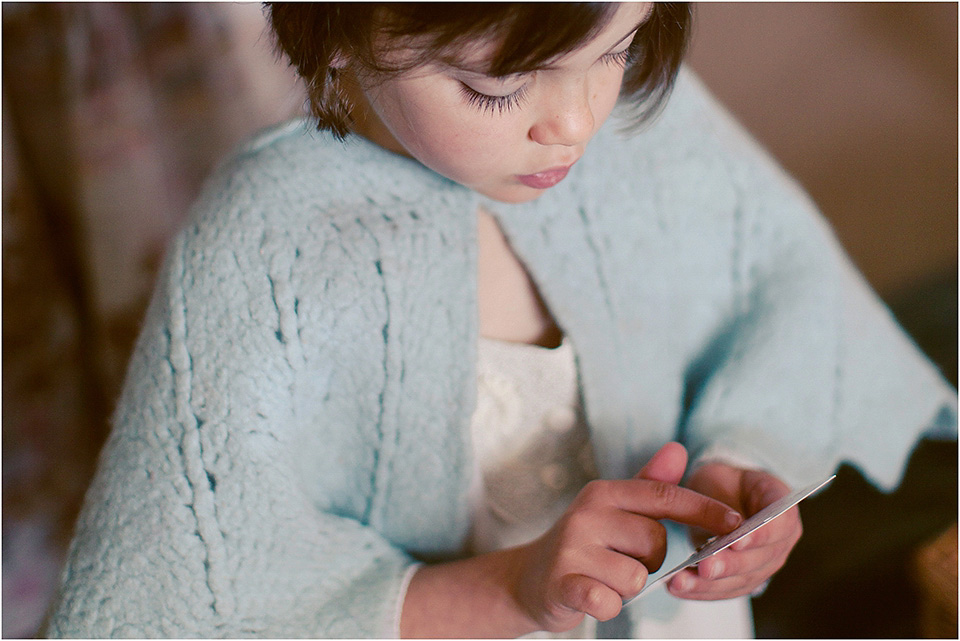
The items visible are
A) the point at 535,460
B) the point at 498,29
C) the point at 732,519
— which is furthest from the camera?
the point at 535,460

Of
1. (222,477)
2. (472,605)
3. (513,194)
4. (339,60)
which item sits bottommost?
(472,605)

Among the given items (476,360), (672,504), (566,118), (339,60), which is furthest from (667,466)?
(339,60)

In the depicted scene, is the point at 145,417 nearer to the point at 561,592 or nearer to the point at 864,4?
the point at 561,592

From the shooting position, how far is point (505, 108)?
0.43 meters

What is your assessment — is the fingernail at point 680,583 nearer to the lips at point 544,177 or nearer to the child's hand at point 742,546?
the child's hand at point 742,546

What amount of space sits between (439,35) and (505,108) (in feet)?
0.22

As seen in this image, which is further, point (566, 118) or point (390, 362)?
point (390, 362)

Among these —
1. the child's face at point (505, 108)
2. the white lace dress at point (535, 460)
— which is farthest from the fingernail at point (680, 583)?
the child's face at point (505, 108)

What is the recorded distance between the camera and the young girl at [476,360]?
17.8 inches

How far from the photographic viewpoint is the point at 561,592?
47 cm

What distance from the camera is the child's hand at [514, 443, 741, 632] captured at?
459 mm

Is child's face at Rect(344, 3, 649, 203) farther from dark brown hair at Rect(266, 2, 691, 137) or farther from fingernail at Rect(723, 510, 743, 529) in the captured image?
fingernail at Rect(723, 510, 743, 529)

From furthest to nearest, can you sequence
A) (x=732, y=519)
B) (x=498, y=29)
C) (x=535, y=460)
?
1. (x=535, y=460)
2. (x=732, y=519)
3. (x=498, y=29)

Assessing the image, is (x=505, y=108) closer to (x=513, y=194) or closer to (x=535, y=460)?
(x=513, y=194)
